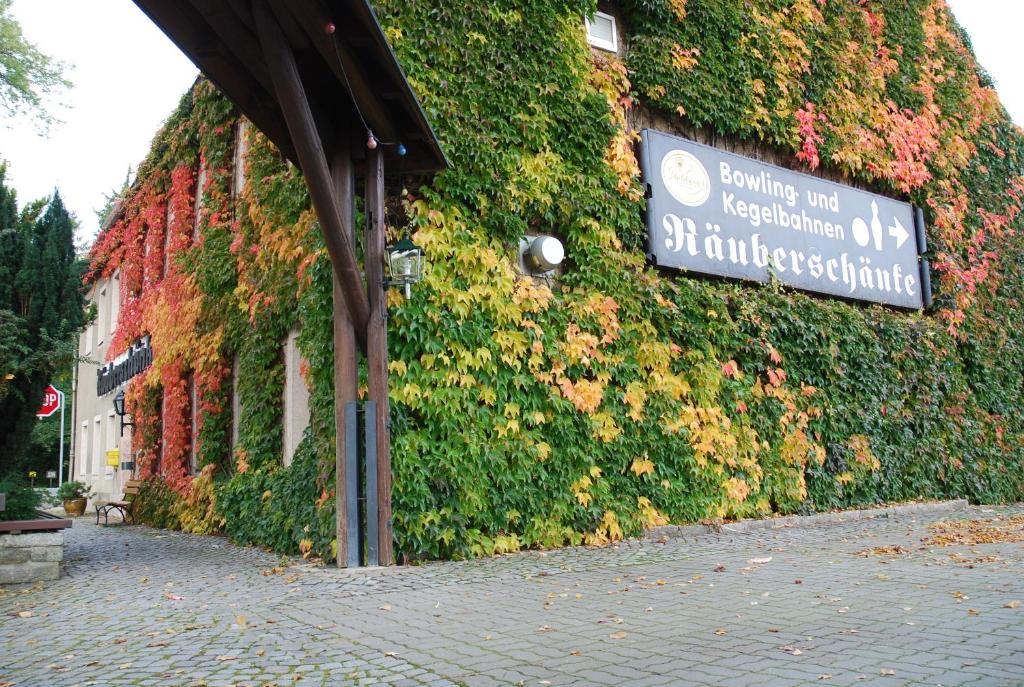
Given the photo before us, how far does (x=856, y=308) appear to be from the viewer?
42.0ft

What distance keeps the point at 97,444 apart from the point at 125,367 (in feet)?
12.2

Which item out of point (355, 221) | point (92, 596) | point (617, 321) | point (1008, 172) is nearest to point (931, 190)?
point (1008, 172)

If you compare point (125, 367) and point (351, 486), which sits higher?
point (125, 367)

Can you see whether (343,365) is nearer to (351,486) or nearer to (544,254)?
(351,486)

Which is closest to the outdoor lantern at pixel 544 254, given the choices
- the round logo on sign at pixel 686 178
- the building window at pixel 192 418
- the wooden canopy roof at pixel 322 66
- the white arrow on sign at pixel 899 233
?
the wooden canopy roof at pixel 322 66

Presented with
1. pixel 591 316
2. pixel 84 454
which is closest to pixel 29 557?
pixel 591 316

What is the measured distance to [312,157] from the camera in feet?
20.4

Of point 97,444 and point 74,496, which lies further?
point 97,444

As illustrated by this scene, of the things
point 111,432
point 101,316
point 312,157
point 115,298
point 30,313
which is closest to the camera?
point 312,157

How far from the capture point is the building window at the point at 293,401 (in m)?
9.77

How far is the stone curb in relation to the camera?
30.9 ft

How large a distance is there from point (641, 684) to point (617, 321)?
637 cm

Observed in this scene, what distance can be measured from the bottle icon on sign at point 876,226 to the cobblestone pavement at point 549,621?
6.72 m

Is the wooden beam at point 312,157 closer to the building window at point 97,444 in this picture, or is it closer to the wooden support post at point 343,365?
the wooden support post at point 343,365
